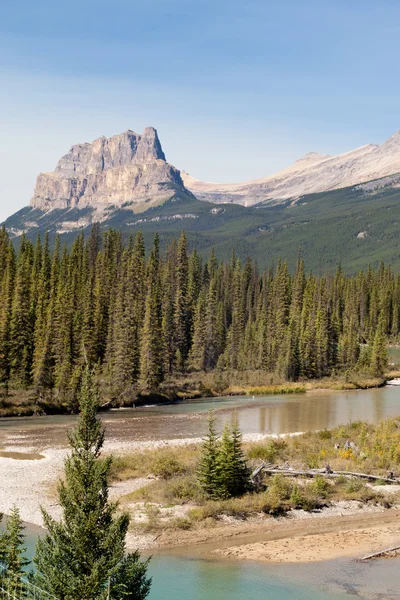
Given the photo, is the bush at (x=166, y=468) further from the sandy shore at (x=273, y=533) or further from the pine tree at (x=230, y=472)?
the pine tree at (x=230, y=472)

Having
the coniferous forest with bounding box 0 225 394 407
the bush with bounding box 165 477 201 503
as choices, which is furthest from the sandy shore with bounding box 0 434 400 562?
the coniferous forest with bounding box 0 225 394 407

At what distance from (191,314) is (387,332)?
248 ft

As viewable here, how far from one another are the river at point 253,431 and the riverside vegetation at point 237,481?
5570 millimetres

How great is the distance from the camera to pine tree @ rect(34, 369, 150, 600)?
20031mm

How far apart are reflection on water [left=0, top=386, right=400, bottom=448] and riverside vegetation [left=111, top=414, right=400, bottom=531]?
1200 cm

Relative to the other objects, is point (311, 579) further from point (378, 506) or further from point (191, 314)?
point (191, 314)

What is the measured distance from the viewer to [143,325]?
10375cm

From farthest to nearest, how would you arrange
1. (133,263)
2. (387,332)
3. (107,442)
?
(387,332) < (133,263) < (107,442)

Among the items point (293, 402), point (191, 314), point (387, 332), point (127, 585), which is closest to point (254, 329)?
point (191, 314)

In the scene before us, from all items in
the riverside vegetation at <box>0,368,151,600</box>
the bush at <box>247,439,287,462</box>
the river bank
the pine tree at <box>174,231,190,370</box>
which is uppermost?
the pine tree at <box>174,231,190,370</box>

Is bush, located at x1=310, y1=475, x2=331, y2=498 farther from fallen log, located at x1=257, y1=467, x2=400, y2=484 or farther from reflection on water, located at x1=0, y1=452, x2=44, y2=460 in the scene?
reflection on water, located at x1=0, y1=452, x2=44, y2=460

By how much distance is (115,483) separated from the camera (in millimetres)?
42781

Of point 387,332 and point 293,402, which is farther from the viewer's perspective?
point 387,332

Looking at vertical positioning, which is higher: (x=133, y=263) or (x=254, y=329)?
(x=133, y=263)
